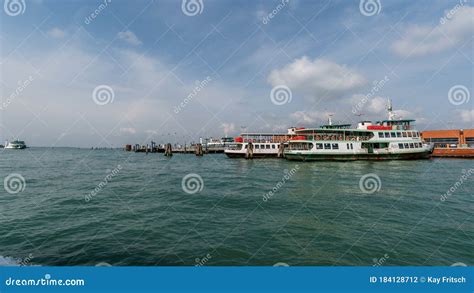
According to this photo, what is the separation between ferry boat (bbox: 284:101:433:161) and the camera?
4241 centimetres

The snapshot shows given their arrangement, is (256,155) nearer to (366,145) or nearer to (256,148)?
(256,148)

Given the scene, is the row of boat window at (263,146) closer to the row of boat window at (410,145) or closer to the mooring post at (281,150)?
the mooring post at (281,150)

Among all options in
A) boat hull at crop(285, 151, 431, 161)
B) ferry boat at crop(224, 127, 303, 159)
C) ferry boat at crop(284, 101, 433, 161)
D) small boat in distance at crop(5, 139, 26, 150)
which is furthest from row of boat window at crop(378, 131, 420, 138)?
small boat in distance at crop(5, 139, 26, 150)

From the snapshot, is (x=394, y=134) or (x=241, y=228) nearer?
(x=241, y=228)

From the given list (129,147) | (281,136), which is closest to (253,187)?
(281,136)

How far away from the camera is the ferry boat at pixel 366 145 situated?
139 ft

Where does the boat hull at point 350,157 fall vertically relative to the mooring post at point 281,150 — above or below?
below

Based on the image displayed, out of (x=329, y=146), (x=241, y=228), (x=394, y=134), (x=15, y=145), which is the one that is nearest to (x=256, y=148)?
(x=329, y=146)

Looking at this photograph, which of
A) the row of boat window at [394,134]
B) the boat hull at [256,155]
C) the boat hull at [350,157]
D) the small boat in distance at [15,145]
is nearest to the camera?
the boat hull at [350,157]

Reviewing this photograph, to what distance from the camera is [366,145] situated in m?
43.3

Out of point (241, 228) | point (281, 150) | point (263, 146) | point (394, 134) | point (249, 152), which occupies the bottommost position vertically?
point (241, 228)

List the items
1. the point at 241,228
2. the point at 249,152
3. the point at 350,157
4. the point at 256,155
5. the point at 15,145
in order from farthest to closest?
1. the point at 15,145
2. the point at 256,155
3. the point at 249,152
4. the point at 350,157
5. the point at 241,228

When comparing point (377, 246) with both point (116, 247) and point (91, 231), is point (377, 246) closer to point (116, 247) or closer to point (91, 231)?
point (116, 247)

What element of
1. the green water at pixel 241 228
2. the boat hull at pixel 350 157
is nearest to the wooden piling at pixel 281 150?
the boat hull at pixel 350 157
